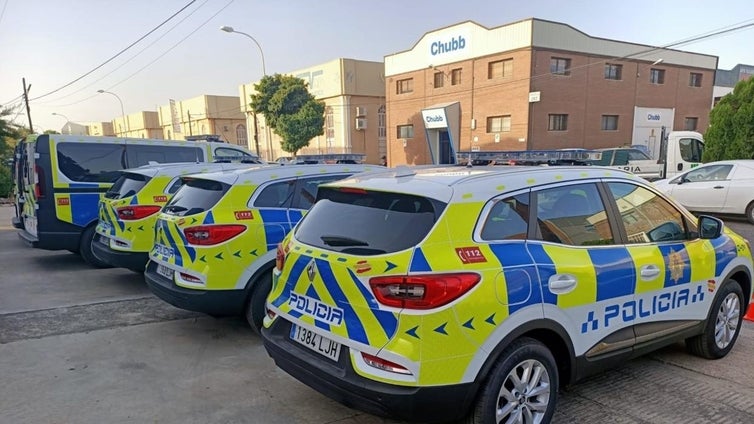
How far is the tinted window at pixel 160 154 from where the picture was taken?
822cm

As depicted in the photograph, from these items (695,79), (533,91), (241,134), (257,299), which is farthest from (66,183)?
(241,134)

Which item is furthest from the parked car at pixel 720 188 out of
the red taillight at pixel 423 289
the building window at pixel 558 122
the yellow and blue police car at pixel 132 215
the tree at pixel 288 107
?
the tree at pixel 288 107

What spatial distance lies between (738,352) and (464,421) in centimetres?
323

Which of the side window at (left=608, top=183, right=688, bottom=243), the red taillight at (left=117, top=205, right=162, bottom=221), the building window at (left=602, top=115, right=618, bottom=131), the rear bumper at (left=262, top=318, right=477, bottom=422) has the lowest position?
the rear bumper at (left=262, top=318, right=477, bottom=422)

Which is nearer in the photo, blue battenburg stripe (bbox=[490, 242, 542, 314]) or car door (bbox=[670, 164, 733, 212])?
blue battenburg stripe (bbox=[490, 242, 542, 314])

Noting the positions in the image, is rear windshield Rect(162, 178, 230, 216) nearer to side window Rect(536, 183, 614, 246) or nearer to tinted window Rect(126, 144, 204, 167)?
side window Rect(536, 183, 614, 246)

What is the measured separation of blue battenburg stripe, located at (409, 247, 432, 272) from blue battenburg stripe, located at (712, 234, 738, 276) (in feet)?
9.54

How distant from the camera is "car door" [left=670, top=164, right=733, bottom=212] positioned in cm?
1079

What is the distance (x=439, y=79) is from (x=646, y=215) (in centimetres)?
3339

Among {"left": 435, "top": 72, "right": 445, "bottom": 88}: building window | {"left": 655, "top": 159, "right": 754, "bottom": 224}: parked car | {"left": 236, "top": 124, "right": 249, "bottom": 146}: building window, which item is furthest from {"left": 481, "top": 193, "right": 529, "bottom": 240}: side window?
{"left": 236, "top": 124, "right": 249, "bottom": 146}: building window

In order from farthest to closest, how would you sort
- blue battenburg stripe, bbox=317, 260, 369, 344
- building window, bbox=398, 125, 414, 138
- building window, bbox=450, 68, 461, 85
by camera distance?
building window, bbox=398, 125, 414, 138
building window, bbox=450, 68, 461, 85
blue battenburg stripe, bbox=317, 260, 369, 344

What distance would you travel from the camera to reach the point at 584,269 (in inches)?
117

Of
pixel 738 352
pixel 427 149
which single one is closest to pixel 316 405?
pixel 738 352

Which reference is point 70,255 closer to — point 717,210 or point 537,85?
point 717,210
